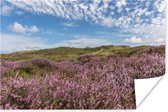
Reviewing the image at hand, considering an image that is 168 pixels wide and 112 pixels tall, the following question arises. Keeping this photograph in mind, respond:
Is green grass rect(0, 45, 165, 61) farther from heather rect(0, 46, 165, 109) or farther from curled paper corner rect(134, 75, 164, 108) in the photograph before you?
curled paper corner rect(134, 75, 164, 108)

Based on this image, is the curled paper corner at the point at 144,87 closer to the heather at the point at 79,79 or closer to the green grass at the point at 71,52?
the heather at the point at 79,79

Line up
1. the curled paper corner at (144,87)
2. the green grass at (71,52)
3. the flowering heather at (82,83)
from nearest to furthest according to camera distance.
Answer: the flowering heather at (82,83), the green grass at (71,52), the curled paper corner at (144,87)

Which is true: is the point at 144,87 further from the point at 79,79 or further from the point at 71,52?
the point at 71,52

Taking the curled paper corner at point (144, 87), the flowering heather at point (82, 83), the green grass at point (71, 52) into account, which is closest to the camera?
the flowering heather at point (82, 83)

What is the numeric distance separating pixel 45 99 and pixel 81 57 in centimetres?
81

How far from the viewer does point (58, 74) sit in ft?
15.0

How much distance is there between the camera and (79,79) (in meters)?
4.54

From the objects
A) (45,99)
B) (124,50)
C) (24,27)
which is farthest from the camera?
(124,50)

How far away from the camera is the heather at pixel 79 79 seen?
4141 mm

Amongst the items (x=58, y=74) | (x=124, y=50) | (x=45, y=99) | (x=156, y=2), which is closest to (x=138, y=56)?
(x=124, y=50)

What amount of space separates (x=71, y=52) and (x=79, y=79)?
Answer: 35 centimetres

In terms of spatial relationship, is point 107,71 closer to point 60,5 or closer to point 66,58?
point 66,58

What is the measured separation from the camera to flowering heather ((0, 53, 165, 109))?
4.12m

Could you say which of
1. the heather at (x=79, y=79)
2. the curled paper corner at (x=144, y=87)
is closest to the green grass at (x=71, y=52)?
the heather at (x=79, y=79)
